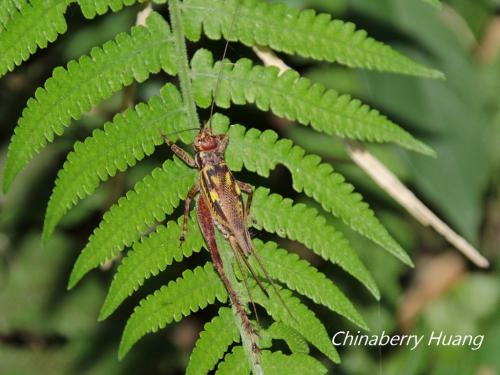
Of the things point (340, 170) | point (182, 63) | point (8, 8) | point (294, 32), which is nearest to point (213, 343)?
point (182, 63)

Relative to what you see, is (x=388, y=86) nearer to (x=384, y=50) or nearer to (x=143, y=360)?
(x=384, y=50)

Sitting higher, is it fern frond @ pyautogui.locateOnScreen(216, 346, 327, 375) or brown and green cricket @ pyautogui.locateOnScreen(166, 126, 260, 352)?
brown and green cricket @ pyautogui.locateOnScreen(166, 126, 260, 352)

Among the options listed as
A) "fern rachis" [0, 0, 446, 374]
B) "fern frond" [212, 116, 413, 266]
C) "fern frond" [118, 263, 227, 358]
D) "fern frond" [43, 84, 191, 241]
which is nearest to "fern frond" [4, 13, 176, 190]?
"fern rachis" [0, 0, 446, 374]

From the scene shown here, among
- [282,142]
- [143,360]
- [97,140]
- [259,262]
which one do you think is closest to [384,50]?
[282,142]

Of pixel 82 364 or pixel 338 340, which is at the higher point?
pixel 82 364

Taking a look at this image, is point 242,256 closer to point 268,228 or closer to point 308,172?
point 268,228

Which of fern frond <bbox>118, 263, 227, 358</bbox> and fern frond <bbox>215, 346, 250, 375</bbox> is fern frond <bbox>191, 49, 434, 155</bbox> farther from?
fern frond <bbox>215, 346, 250, 375</bbox>
